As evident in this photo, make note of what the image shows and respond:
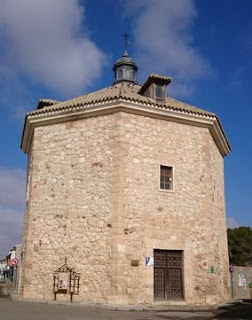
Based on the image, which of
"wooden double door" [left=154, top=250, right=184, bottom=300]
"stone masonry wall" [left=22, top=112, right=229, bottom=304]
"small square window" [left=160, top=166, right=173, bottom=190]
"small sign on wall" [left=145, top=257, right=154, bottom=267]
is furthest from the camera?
"small square window" [left=160, top=166, right=173, bottom=190]

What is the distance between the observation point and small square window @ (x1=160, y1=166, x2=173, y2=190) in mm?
15273

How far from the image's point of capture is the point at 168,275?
572 inches

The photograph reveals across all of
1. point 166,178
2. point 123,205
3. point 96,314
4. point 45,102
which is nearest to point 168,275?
point 123,205

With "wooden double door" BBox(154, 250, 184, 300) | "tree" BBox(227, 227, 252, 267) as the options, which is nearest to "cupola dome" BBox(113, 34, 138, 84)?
"wooden double door" BBox(154, 250, 184, 300)

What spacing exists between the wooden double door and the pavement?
3.59ft

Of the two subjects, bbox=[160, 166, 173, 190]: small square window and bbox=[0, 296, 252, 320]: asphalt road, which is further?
bbox=[160, 166, 173, 190]: small square window

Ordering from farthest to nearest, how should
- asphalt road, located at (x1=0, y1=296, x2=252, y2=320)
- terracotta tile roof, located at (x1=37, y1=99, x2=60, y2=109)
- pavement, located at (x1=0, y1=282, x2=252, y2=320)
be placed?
terracotta tile roof, located at (x1=37, y1=99, x2=60, y2=109)
pavement, located at (x1=0, y1=282, x2=252, y2=320)
asphalt road, located at (x1=0, y1=296, x2=252, y2=320)

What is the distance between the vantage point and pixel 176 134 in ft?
52.2

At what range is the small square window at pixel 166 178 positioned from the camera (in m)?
15.3

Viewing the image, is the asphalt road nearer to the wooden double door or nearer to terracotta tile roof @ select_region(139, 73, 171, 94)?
the wooden double door

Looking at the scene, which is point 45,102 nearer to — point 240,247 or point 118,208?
point 118,208

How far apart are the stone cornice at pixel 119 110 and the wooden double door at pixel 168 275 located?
5205 mm

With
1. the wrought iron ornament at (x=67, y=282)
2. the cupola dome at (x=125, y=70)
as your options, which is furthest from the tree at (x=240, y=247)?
the wrought iron ornament at (x=67, y=282)

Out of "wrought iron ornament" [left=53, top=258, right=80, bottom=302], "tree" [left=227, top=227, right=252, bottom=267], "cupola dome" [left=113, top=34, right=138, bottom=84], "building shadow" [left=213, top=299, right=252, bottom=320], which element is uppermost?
"cupola dome" [left=113, top=34, right=138, bottom=84]
